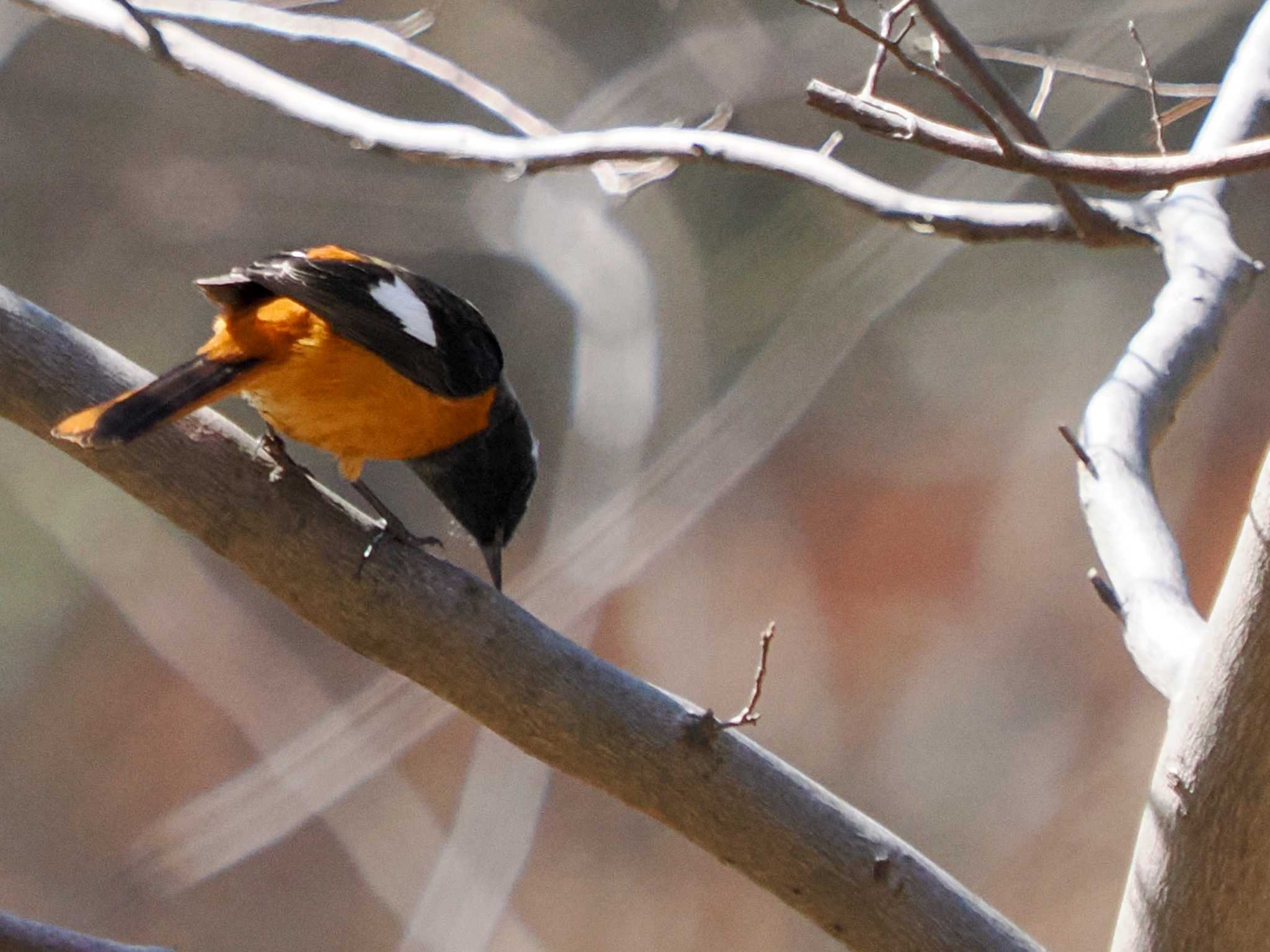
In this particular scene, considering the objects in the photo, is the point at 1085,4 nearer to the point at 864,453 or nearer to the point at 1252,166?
the point at 864,453

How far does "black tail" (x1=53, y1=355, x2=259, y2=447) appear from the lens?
4.71ft

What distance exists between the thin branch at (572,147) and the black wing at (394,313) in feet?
0.81

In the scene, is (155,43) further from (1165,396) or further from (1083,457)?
(1165,396)

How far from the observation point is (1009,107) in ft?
5.29

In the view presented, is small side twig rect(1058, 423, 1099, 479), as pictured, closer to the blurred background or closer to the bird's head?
the bird's head

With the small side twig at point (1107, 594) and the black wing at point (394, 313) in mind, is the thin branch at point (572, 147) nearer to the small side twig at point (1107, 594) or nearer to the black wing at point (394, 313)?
the black wing at point (394, 313)

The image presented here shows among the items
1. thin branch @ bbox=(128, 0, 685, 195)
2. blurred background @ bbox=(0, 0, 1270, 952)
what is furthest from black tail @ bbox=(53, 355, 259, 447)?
blurred background @ bbox=(0, 0, 1270, 952)

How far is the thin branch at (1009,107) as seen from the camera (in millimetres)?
1327

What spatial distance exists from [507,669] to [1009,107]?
937 mm

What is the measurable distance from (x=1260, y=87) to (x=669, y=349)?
2299mm

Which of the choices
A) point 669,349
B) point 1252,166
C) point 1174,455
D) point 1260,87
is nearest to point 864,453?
point 669,349

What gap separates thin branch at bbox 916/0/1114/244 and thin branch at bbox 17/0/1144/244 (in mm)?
59

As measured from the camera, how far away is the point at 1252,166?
0.90 metres

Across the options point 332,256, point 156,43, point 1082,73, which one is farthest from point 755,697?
point 1082,73
